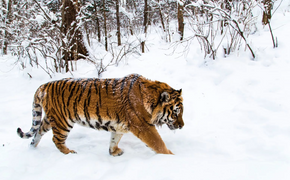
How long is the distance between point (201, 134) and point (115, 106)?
1.52 meters

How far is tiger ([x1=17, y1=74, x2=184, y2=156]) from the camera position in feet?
8.07

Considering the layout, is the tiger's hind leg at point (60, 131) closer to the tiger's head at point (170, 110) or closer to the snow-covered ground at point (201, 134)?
the snow-covered ground at point (201, 134)

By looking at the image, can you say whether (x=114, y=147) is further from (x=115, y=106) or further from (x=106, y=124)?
(x=115, y=106)

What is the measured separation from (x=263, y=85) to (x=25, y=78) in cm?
655

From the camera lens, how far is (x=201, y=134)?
3.09 m

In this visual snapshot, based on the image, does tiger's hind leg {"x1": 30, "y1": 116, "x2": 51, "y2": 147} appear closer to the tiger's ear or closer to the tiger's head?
the tiger's head

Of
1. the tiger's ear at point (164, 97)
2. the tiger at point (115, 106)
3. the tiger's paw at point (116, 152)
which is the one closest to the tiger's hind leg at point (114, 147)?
the tiger's paw at point (116, 152)

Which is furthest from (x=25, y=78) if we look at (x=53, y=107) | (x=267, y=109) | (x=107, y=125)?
(x=267, y=109)

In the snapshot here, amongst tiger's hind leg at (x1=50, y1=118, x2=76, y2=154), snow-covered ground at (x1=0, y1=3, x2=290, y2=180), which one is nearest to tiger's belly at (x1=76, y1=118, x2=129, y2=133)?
tiger's hind leg at (x1=50, y1=118, x2=76, y2=154)

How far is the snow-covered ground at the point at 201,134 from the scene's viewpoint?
1913 mm

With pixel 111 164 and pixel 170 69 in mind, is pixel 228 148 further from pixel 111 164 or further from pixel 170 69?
pixel 170 69

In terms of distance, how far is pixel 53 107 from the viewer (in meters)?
2.59

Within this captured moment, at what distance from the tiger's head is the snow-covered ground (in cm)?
45

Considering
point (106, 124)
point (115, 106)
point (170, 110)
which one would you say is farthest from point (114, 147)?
point (170, 110)
